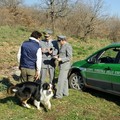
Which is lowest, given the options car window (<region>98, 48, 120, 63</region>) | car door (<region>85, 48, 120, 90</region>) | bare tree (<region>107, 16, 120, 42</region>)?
car door (<region>85, 48, 120, 90</region>)

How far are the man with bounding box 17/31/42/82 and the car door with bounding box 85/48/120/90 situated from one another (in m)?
2.00

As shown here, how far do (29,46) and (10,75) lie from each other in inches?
164

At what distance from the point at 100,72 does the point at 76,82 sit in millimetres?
1290

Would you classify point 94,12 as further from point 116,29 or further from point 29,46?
point 29,46

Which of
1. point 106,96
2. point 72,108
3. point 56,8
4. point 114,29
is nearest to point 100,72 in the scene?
point 106,96

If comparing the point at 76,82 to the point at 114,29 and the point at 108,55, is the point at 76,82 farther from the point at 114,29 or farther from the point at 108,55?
the point at 114,29

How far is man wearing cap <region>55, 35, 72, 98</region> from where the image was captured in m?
7.96

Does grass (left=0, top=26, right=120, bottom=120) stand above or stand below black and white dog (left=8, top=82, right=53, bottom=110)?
below

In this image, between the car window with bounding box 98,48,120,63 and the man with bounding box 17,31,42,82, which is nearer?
the man with bounding box 17,31,42,82

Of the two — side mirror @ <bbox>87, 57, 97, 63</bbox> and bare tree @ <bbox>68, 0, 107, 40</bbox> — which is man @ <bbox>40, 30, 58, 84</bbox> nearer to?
side mirror @ <bbox>87, 57, 97, 63</bbox>

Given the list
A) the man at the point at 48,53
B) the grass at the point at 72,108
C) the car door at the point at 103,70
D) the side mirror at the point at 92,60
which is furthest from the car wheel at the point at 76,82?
the man at the point at 48,53

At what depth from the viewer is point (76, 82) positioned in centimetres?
950

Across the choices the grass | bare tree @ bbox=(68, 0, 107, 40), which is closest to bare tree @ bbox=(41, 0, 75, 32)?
bare tree @ bbox=(68, 0, 107, 40)

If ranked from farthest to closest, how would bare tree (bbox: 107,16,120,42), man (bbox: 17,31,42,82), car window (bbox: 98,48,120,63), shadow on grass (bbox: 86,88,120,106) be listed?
bare tree (bbox: 107,16,120,42), shadow on grass (bbox: 86,88,120,106), car window (bbox: 98,48,120,63), man (bbox: 17,31,42,82)
